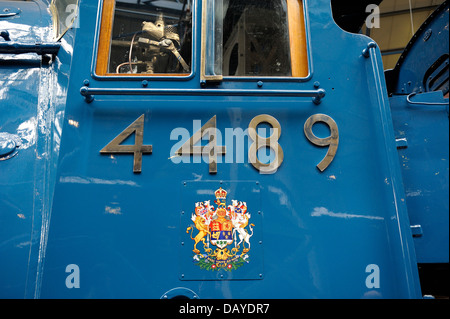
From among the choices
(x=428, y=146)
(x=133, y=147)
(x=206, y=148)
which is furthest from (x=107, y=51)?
(x=428, y=146)

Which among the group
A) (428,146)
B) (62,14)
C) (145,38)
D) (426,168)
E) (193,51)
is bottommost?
(426,168)

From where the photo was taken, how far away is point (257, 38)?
178 cm

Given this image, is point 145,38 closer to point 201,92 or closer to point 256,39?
point 201,92

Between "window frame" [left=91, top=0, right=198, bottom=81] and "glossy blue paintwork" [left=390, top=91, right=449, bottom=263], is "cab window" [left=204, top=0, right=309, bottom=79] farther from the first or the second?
"glossy blue paintwork" [left=390, top=91, right=449, bottom=263]

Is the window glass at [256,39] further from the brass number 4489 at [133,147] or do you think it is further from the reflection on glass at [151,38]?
the brass number 4489 at [133,147]

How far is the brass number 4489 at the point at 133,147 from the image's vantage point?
152cm

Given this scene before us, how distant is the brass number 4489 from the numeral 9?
2.39ft

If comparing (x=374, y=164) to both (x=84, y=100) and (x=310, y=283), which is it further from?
(x=84, y=100)

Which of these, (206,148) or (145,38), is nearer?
(206,148)

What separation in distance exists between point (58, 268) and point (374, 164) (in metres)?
1.45

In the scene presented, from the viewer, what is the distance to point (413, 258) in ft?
4.76

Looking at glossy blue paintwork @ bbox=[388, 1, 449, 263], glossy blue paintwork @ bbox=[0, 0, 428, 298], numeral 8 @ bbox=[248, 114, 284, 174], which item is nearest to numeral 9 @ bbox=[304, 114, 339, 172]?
glossy blue paintwork @ bbox=[0, 0, 428, 298]

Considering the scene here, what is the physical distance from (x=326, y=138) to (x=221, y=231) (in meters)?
0.64
